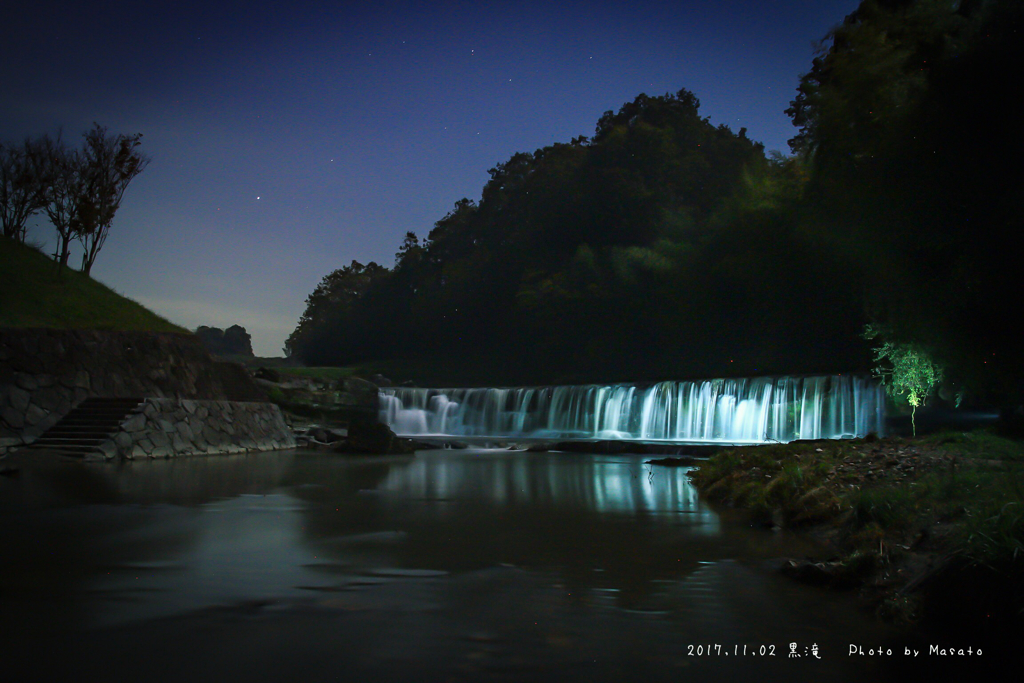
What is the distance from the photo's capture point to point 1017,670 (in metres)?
2.20

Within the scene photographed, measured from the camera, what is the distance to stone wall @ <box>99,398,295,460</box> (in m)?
11.7

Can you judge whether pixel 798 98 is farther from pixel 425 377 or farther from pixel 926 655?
pixel 926 655

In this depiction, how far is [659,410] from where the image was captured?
21156 millimetres

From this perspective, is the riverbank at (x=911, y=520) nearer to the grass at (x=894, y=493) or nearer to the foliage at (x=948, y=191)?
the grass at (x=894, y=493)

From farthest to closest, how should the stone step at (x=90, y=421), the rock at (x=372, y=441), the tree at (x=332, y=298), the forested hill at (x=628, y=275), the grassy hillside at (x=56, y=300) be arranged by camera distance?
1. the tree at (x=332, y=298)
2. the forested hill at (x=628, y=275)
3. the rock at (x=372, y=441)
4. the grassy hillside at (x=56, y=300)
5. the stone step at (x=90, y=421)

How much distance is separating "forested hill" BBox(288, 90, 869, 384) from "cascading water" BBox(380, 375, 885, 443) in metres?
3.62

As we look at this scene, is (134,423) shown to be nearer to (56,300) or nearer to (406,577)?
(56,300)

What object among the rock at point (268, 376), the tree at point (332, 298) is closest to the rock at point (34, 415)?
the rock at point (268, 376)

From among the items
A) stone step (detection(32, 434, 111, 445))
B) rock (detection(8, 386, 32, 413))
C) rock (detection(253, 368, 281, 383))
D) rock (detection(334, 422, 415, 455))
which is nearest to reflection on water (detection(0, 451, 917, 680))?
stone step (detection(32, 434, 111, 445))

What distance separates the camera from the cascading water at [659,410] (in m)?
17.0

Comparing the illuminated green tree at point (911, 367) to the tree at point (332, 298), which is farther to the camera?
the tree at point (332, 298)

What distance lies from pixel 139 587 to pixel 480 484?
5532 millimetres

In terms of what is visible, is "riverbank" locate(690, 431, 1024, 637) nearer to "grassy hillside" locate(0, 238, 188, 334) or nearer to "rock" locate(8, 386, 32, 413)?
"rock" locate(8, 386, 32, 413)

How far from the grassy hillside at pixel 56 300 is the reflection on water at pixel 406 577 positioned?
28.9ft
